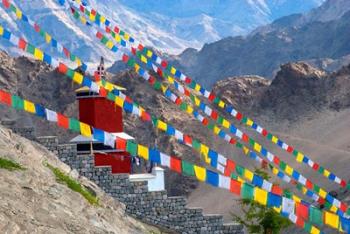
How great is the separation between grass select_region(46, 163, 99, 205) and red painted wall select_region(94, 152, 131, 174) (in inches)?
245

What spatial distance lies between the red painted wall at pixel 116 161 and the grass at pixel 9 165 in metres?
8.27

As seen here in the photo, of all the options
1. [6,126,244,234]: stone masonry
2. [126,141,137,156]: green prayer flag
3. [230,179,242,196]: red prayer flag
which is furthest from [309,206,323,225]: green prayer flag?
[6,126,244,234]: stone masonry

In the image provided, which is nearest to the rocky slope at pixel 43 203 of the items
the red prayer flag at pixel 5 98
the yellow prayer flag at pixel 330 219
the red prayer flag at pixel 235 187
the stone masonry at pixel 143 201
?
the stone masonry at pixel 143 201

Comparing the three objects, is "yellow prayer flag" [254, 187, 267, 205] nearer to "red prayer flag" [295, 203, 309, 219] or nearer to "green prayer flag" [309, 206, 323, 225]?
"red prayer flag" [295, 203, 309, 219]

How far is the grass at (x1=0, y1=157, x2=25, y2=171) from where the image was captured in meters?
16.6

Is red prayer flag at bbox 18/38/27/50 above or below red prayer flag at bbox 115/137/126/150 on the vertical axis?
above

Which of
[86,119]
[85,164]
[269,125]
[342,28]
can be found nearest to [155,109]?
[269,125]

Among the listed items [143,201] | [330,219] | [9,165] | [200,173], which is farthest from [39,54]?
[330,219]

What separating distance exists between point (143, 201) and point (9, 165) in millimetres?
6396

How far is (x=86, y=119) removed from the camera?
26312mm

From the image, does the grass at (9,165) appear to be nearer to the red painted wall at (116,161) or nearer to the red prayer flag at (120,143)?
the red prayer flag at (120,143)

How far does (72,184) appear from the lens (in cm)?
1827

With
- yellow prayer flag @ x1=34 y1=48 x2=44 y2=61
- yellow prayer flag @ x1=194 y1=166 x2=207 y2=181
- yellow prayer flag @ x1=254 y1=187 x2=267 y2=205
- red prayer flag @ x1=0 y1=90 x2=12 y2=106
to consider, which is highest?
yellow prayer flag @ x1=34 y1=48 x2=44 y2=61

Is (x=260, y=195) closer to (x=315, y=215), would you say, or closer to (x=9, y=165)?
(x=315, y=215)
